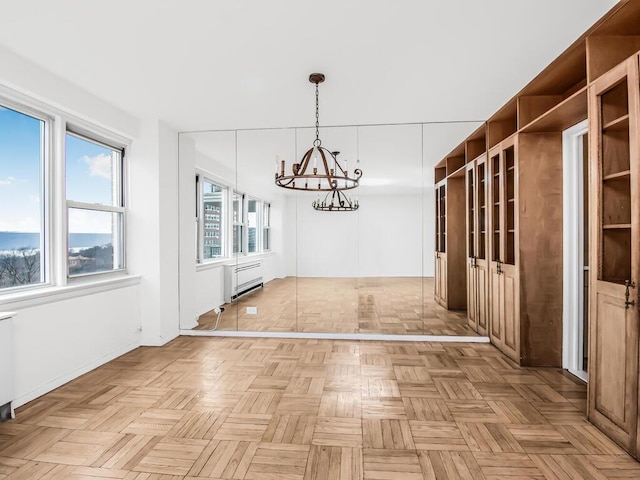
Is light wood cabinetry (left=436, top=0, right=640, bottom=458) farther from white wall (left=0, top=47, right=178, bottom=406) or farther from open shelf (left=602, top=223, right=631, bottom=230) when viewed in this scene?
white wall (left=0, top=47, right=178, bottom=406)

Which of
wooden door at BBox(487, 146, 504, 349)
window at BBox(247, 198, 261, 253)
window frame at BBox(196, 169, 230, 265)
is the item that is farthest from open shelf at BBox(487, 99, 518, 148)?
window frame at BBox(196, 169, 230, 265)

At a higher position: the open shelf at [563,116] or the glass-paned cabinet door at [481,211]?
the open shelf at [563,116]

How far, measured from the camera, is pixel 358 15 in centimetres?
212

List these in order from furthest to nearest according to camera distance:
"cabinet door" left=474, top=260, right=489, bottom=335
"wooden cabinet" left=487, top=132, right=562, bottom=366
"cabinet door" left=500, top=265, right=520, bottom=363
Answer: "cabinet door" left=474, top=260, right=489, bottom=335 < "cabinet door" left=500, top=265, right=520, bottom=363 < "wooden cabinet" left=487, top=132, right=562, bottom=366

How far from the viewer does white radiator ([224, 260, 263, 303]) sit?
4.62m

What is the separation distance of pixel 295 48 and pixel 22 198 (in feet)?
7.72

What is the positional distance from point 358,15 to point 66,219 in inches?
112

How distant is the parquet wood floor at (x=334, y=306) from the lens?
4.48 meters

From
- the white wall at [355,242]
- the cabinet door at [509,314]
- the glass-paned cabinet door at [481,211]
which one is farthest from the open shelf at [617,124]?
the white wall at [355,242]

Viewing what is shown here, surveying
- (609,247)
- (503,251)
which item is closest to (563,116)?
(609,247)

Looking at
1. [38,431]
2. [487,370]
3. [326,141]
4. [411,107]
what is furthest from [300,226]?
[38,431]

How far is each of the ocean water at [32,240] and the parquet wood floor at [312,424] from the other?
1146mm

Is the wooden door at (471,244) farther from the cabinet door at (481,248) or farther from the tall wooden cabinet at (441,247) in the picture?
the tall wooden cabinet at (441,247)

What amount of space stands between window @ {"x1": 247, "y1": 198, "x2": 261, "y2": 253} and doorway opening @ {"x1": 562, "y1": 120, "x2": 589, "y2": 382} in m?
3.28
